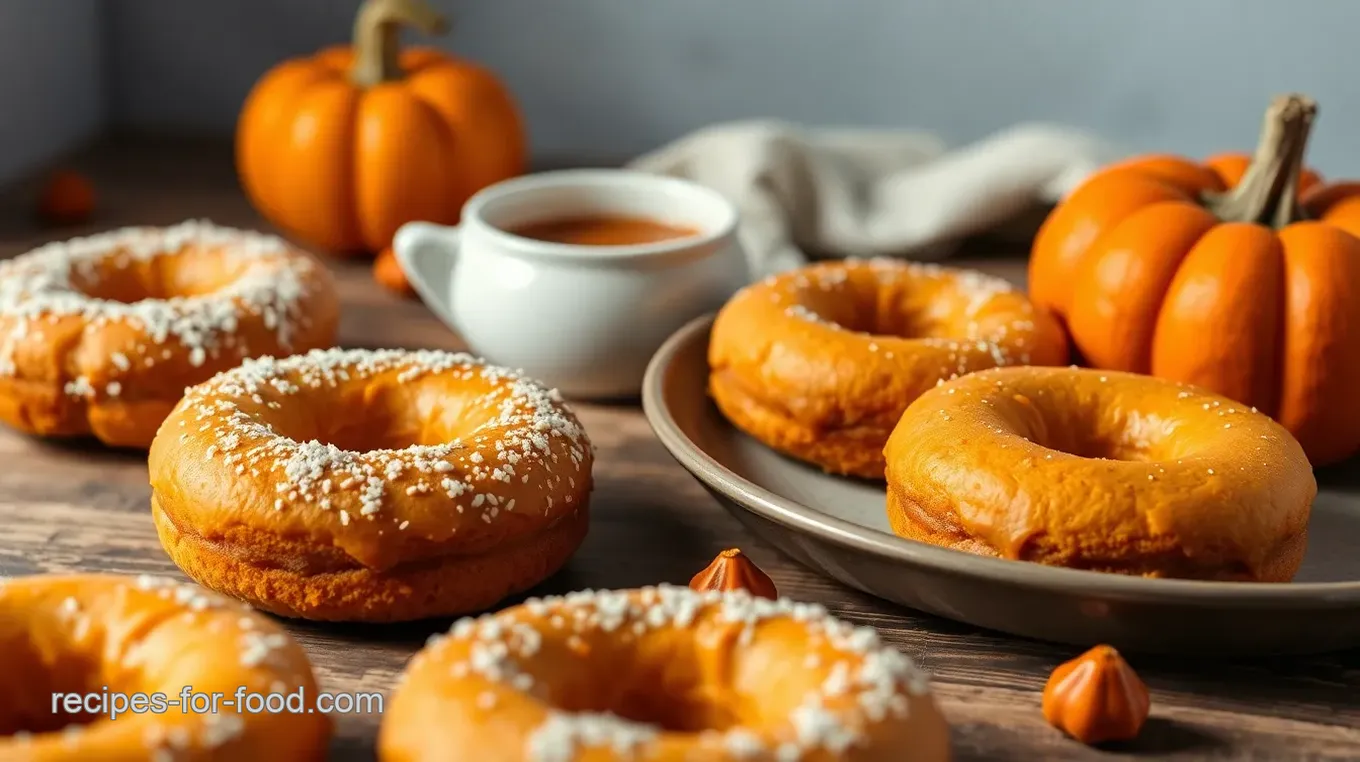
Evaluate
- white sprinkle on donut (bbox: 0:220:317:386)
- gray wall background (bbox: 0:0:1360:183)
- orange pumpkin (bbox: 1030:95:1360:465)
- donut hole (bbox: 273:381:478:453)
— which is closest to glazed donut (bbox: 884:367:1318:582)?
orange pumpkin (bbox: 1030:95:1360:465)

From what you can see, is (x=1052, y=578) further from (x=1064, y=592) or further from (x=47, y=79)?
(x=47, y=79)

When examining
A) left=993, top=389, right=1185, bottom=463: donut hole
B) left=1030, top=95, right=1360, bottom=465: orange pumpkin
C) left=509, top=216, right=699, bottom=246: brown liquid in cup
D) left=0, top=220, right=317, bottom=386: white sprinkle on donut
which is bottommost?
left=0, top=220, right=317, bottom=386: white sprinkle on donut

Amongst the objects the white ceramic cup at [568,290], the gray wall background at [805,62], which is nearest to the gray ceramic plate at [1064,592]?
the white ceramic cup at [568,290]

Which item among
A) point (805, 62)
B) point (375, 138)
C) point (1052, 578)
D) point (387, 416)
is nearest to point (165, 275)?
point (375, 138)

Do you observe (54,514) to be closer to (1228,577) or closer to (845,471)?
(845,471)

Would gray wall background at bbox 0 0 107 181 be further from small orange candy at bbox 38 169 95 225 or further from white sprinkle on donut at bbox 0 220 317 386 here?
white sprinkle on donut at bbox 0 220 317 386

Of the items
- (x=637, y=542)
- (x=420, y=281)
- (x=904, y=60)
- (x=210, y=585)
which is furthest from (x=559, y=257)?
(x=904, y=60)

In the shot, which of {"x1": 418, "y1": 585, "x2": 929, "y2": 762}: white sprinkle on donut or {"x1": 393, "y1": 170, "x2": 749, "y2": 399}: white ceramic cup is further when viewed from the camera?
{"x1": 393, "y1": 170, "x2": 749, "y2": 399}: white ceramic cup
